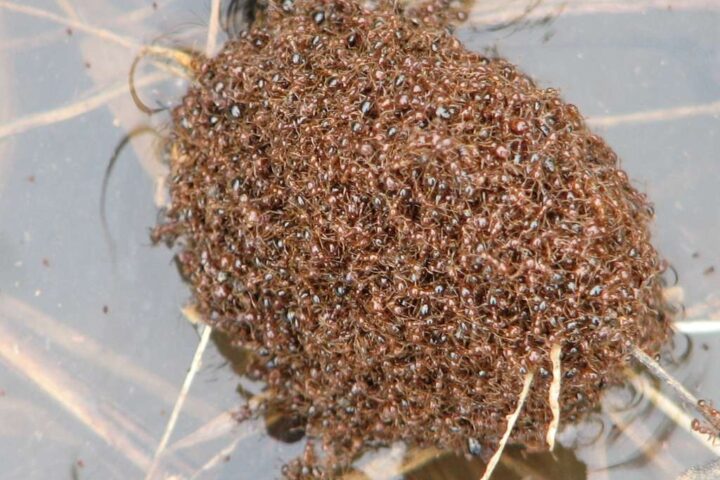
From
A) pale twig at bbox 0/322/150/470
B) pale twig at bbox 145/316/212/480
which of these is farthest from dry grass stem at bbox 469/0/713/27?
pale twig at bbox 0/322/150/470

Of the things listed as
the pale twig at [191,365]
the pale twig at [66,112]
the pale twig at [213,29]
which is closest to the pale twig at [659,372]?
the pale twig at [191,365]

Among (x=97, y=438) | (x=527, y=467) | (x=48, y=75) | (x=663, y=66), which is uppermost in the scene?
(x=663, y=66)

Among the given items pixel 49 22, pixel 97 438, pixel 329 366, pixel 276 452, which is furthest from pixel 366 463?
pixel 49 22

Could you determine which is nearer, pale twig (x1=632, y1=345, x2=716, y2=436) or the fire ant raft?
the fire ant raft

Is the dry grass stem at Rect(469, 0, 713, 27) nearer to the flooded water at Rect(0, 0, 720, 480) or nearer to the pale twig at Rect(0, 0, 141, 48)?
the flooded water at Rect(0, 0, 720, 480)

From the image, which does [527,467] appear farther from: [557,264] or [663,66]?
[663,66]

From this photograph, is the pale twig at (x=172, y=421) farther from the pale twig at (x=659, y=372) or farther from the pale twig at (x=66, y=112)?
the pale twig at (x=659, y=372)

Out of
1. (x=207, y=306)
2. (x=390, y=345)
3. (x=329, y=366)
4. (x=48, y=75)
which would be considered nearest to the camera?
(x=390, y=345)
